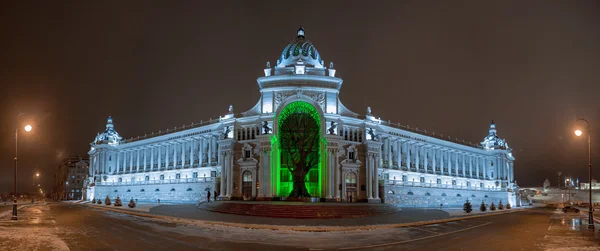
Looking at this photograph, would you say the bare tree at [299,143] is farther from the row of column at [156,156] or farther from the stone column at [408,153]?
the stone column at [408,153]

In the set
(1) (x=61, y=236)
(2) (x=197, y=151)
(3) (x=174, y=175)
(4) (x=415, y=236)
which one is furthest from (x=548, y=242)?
(3) (x=174, y=175)

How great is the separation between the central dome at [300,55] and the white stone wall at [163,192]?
22.6m

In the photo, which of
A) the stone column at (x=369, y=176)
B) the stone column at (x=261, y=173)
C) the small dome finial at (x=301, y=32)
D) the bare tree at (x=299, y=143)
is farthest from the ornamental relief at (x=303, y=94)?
the small dome finial at (x=301, y=32)

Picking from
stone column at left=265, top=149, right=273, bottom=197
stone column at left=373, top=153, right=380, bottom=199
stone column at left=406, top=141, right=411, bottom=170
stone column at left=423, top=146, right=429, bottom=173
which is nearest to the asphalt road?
stone column at left=265, top=149, right=273, bottom=197

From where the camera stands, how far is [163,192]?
90750 mm

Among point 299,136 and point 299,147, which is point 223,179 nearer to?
point 299,147

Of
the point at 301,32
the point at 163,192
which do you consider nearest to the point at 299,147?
the point at 301,32

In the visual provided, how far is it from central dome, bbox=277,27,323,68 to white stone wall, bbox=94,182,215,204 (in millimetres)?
22580

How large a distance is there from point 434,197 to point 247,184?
117ft

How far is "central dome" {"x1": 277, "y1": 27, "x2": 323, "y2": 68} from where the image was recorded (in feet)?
258

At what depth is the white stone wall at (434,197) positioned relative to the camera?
79.1 metres

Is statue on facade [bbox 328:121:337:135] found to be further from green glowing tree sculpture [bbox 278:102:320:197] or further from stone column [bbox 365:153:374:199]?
stone column [bbox 365:153:374:199]

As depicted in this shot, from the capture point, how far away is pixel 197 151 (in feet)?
293

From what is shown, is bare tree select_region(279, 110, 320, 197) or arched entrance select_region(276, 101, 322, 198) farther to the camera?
arched entrance select_region(276, 101, 322, 198)
